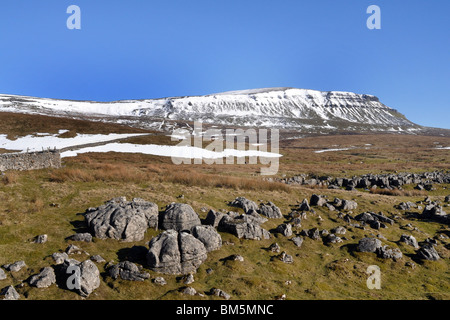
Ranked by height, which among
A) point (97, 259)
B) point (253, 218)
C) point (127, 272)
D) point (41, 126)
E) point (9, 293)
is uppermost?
point (41, 126)

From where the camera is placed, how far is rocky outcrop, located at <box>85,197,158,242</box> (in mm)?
14039

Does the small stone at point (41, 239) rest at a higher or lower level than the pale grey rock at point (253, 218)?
higher

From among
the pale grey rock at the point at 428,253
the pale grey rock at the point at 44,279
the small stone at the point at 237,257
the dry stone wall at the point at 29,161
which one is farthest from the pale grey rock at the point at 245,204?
the dry stone wall at the point at 29,161

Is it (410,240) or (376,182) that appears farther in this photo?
(376,182)

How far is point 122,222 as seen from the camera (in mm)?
14391

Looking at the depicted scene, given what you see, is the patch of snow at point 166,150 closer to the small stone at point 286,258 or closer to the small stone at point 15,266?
the small stone at point 286,258

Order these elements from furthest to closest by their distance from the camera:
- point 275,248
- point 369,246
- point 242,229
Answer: point 242,229
point 369,246
point 275,248

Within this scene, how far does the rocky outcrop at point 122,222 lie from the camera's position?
14039mm

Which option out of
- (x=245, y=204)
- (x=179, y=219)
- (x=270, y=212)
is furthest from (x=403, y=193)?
(x=179, y=219)

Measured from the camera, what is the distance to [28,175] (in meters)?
25.5

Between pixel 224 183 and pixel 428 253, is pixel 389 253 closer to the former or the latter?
pixel 428 253

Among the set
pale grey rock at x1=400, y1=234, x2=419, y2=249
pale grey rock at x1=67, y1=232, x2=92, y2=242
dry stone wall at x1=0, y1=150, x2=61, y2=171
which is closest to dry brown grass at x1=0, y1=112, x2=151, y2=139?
dry stone wall at x1=0, y1=150, x2=61, y2=171

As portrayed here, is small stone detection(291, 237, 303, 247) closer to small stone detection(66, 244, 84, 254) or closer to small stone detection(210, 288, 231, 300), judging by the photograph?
small stone detection(210, 288, 231, 300)
